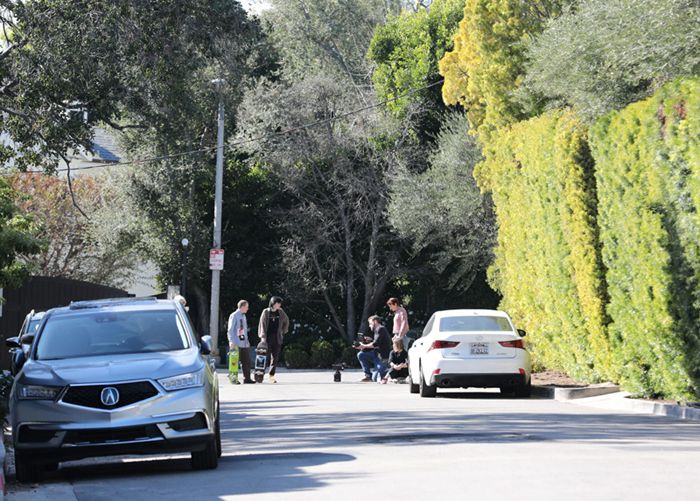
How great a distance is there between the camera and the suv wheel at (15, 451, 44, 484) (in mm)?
12047

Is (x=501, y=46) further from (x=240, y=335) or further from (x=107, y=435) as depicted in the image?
(x=107, y=435)

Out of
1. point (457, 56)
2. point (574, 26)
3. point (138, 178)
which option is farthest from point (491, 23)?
point (138, 178)

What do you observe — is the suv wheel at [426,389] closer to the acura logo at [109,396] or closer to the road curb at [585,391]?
the road curb at [585,391]

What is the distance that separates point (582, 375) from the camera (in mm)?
24297

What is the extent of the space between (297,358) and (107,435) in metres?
30.4

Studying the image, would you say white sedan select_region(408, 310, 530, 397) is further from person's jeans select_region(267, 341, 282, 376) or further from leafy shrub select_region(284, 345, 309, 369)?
leafy shrub select_region(284, 345, 309, 369)

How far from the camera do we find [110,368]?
40.0 ft

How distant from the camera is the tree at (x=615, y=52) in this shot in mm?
20516

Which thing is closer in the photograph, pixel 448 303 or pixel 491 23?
pixel 491 23

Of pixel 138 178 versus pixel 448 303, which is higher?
pixel 138 178

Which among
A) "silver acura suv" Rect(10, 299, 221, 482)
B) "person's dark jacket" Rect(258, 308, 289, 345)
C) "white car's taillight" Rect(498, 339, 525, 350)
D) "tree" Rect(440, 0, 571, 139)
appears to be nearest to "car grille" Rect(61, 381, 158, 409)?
"silver acura suv" Rect(10, 299, 221, 482)

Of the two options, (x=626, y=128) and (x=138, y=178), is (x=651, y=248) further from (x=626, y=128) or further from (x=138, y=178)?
(x=138, y=178)

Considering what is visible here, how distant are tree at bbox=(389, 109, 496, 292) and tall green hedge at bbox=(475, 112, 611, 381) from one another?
8.89m

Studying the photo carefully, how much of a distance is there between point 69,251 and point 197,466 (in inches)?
1636
